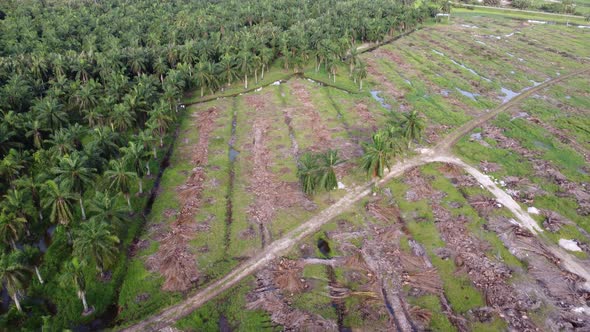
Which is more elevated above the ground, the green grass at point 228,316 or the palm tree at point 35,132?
the palm tree at point 35,132

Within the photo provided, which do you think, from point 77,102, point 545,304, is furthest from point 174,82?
point 545,304

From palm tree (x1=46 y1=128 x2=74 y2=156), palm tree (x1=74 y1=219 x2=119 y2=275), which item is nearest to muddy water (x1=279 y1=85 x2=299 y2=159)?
palm tree (x1=74 y1=219 x2=119 y2=275)

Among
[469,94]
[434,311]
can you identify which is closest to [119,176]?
[434,311]

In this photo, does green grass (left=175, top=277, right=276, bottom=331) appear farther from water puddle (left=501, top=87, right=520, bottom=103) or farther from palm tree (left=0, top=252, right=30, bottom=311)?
water puddle (left=501, top=87, right=520, bottom=103)

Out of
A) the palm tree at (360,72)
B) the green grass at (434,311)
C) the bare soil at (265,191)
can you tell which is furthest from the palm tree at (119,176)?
the palm tree at (360,72)

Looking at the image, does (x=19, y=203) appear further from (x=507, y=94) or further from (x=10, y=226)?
(x=507, y=94)

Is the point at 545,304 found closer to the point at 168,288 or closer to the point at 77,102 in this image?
the point at 168,288

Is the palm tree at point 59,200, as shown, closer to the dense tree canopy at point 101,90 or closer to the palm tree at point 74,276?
the dense tree canopy at point 101,90
